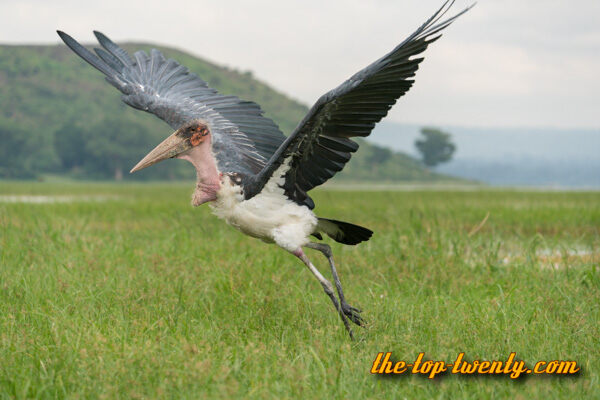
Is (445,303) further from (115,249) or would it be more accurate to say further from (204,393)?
(115,249)

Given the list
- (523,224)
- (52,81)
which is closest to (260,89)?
(52,81)

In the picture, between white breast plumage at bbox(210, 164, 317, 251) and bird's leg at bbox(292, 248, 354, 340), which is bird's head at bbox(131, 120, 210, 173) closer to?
white breast plumage at bbox(210, 164, 317, 251)

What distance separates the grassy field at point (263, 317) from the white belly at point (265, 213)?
549mm

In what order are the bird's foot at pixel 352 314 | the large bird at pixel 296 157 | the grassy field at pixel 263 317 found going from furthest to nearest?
1. the bird's foot at pixel 352 314
2. the large bird at pixel 296 157
3. the grassy field at pixel 263 317

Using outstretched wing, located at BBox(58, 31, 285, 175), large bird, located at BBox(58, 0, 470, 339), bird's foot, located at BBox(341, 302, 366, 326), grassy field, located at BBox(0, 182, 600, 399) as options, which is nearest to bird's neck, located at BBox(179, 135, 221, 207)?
large bird, located at BBox(58, 0, 470, 339)

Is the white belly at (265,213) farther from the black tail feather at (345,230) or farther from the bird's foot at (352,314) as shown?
the bird's foot at (352,314)

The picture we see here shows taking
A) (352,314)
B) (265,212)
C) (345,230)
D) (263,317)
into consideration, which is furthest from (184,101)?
(352,314)

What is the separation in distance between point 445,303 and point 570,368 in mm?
1338

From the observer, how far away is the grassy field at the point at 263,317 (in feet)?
11.1

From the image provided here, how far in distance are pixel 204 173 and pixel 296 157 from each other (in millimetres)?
629

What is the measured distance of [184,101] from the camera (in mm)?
6082

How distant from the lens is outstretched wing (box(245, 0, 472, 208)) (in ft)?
12.4

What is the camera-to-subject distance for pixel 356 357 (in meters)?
3.88

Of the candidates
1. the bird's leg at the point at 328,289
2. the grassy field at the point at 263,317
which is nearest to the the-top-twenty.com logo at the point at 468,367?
the grassy field at the point at 263,317
